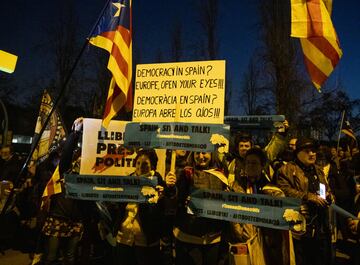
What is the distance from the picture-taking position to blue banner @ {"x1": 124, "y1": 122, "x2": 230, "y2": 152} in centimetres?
371

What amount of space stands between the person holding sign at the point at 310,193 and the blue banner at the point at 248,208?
919 mm

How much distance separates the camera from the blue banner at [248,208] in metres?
3.17

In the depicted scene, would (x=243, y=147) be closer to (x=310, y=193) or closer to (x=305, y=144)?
(x=305, y=144)

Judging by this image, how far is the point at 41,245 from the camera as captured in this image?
522 cm

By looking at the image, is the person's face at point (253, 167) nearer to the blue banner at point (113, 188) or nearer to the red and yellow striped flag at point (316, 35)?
the blue banner at point (113, 188)

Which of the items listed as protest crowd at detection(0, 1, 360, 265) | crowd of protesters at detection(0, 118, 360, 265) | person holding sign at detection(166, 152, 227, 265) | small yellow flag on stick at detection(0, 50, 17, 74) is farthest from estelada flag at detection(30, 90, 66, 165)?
person holding sign at detection(166, 152, 227, 265)

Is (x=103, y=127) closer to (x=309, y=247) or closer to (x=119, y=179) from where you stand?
(x=119, y=179)

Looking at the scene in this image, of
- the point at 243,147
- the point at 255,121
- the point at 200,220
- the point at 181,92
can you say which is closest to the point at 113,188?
the point at 200,220

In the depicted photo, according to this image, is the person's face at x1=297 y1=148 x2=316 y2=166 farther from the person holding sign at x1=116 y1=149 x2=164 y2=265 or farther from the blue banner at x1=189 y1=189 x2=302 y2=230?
the person holding sign at x1=116 y1=149 x2=164 y2=265

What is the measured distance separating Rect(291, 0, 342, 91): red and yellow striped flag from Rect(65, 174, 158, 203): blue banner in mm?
2392

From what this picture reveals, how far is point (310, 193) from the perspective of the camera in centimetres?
410

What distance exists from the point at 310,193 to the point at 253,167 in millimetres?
844

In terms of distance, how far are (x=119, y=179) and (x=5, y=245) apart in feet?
15.4

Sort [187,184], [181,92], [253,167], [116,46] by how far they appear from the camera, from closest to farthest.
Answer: [253,167]
[187,184]
[181,92]
[116,46]
